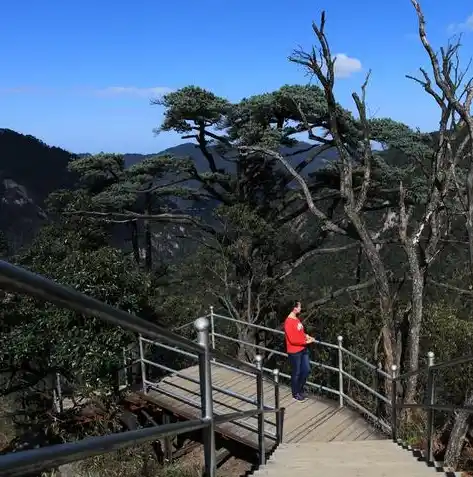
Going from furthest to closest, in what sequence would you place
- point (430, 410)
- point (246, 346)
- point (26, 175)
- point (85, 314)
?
1. point (26, 175)
2. point (246, 346)
3. point (430, 410)
4. point (85, 314)

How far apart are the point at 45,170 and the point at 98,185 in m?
65.5

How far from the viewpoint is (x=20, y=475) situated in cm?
127

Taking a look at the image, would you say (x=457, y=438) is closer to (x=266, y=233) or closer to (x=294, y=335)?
(x=294, y=335)

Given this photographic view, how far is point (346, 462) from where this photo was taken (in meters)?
5.45

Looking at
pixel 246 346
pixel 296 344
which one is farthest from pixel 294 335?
pixel 246 346

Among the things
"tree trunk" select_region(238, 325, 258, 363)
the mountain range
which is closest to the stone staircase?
"tree trunk" select_region(238, 325, 258, 363)

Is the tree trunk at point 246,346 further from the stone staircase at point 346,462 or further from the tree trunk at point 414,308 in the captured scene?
the stone staircase at point 346,462

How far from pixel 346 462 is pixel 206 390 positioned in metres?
3.32

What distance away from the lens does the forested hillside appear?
478 inches

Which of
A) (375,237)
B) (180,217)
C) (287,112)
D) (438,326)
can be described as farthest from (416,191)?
(180,217)

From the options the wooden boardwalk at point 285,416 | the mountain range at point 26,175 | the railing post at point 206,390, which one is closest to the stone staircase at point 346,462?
the wooden boardwalk at point 285,416

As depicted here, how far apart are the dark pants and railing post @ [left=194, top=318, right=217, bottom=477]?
6.58 m

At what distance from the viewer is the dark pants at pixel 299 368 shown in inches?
370

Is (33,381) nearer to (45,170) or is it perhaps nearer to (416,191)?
(416,191)
